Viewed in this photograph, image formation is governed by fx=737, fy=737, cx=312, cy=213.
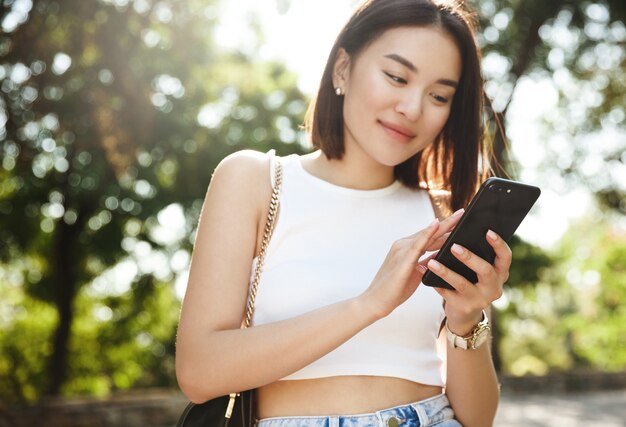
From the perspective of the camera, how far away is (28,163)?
8250 mm

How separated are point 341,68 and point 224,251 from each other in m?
0.79

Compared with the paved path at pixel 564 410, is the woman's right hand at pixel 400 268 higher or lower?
higher

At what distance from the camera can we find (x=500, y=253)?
1743 millimetres

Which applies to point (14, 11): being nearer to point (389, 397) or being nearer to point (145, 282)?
point (389, 397)

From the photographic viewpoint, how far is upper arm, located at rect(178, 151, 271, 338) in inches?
72.5

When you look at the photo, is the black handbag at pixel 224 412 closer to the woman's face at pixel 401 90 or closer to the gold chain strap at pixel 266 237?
the gold chain strap at pixel 266 237

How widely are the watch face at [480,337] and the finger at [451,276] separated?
27 centimetres

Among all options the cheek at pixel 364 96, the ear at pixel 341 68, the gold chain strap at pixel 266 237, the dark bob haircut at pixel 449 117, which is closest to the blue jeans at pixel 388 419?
the gold chain strap at pixel 266 237

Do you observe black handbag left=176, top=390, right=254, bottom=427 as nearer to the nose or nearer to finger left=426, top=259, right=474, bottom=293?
finger left=426, top=259, right=474, bottom=293

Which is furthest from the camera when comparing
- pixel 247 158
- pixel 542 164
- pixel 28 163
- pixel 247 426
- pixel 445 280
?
pixel 542 164

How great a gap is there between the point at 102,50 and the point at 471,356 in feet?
24.5

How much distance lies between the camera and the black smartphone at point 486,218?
170 cm

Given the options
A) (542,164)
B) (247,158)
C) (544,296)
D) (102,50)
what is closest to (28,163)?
(102,50)

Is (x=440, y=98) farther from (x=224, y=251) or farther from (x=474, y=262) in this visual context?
(x=224, y=251)
